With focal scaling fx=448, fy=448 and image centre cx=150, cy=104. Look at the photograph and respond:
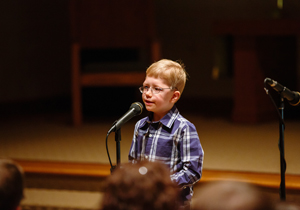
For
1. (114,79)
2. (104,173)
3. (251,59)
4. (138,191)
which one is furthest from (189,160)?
(251,59)

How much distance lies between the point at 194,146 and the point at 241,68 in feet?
8.03

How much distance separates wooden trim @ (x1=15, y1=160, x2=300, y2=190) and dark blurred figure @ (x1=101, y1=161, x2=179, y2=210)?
1440 mm

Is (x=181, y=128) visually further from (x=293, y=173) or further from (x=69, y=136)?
(x=69, y=136)

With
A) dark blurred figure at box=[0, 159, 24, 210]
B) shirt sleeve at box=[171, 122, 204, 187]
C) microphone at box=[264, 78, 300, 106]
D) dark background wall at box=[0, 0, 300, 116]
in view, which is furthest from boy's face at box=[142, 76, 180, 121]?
dark background wall at box=[0, 0, 300, 116]

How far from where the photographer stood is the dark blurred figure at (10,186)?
81 centimetres

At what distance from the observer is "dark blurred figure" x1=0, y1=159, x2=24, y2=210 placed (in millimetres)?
812

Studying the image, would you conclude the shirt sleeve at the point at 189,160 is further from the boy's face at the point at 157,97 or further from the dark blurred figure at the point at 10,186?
the dark blurred figure at the point at 10,186

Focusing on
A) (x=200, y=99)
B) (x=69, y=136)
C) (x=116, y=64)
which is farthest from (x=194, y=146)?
(x=200, y=99)

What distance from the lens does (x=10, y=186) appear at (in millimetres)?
819

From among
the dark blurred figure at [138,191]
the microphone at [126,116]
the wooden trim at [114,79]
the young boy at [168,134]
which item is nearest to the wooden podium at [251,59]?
the wooden trim at [114,79]

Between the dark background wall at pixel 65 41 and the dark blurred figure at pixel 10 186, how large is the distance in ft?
13.8

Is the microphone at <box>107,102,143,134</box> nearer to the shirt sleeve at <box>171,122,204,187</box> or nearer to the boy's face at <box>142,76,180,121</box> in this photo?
the boy's face at <box>142,76,180,121</box>

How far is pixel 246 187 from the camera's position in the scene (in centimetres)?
67

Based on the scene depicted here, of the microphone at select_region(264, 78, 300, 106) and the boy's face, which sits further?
the microphone at select_region(264, 78, 300, 106)
